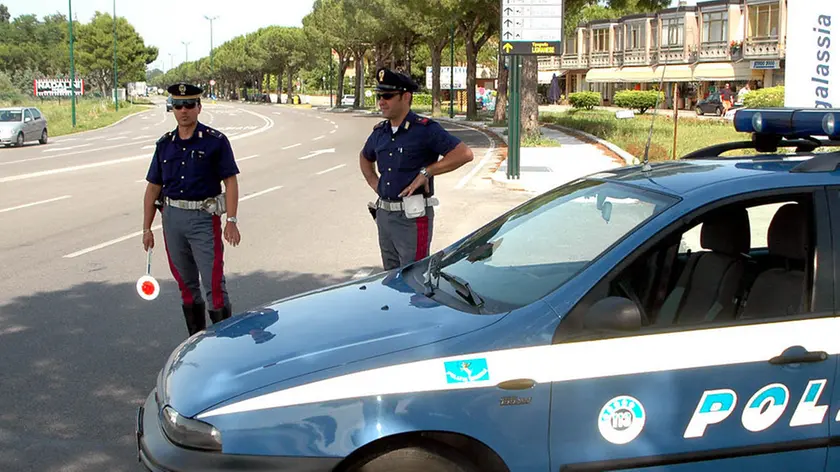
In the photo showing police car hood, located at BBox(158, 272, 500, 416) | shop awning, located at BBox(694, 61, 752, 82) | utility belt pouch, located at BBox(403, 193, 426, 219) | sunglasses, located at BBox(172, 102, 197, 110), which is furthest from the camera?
shop awning, located at BBox(694, 61, 752, 82)

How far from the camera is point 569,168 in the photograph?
1950 cm

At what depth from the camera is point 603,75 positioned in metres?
76.2


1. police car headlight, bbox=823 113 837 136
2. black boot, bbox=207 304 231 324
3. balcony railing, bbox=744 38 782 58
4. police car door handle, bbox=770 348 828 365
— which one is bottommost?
black boot, bbox=207 304 231 324

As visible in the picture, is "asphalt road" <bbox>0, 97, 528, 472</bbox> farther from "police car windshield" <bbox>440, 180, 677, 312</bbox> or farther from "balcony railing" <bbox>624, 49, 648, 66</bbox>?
"balcony railing" <bbox>624, 49, 648, 66</bbox>

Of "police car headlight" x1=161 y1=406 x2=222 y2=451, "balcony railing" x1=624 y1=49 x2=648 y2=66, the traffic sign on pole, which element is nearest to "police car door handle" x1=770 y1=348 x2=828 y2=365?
"police car headlight" x1=161 y1=406 x2=222 y2=451

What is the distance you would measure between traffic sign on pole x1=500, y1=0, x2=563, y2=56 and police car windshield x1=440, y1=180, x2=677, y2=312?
14.3 m

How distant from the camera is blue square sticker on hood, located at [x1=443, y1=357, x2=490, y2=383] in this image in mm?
3059

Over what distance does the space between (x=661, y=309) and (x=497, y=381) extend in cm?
93

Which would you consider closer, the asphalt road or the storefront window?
the asphalt road

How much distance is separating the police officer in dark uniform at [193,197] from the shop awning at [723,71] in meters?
57.7

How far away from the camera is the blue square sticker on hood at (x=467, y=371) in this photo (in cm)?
306

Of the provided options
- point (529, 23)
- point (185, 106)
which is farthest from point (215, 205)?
point (529, 23)

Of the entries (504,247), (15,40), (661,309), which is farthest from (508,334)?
(15,40)

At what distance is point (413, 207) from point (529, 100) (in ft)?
73.6
